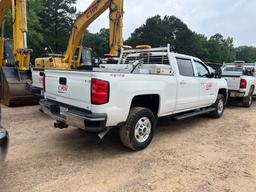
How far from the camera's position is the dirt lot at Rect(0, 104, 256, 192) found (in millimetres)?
3463

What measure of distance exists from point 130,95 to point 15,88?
5.79 m

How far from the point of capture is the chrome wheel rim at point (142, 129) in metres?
Answer: 4.64

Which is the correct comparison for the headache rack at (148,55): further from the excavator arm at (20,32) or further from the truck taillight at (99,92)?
the excavator arm at (20,32)

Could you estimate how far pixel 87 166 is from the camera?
13.2 ft

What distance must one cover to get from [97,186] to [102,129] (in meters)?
1.00

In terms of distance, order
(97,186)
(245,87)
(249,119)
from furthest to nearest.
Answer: (245,87)
(249,119)
(97,186)

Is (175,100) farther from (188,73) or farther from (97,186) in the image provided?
(97,186)

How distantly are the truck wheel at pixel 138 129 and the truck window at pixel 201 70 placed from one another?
97.9 inches

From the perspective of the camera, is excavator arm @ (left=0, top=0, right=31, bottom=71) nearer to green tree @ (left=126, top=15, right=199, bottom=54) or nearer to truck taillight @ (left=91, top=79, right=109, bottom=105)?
truck taillight @ (left=91, top=79, right=109, bottom=105)

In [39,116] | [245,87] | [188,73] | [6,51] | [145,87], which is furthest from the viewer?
[6,51]

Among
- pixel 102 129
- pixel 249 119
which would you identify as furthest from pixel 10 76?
pixel 249 119

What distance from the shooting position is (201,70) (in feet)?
22.4

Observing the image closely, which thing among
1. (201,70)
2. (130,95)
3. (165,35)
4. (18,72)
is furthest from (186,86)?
(165,35)

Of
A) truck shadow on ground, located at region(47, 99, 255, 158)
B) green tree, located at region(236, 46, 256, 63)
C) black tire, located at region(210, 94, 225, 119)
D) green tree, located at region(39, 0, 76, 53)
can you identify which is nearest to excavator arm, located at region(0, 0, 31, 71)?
truck shadow on ground, located at region(47, 99, 255, 158)
